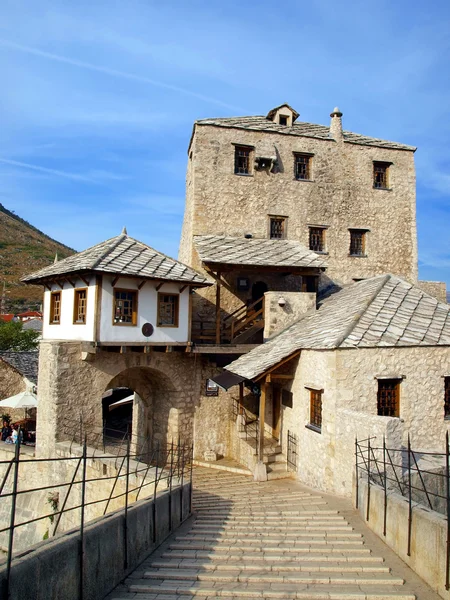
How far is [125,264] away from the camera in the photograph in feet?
53.7

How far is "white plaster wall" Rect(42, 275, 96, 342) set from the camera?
1588cm

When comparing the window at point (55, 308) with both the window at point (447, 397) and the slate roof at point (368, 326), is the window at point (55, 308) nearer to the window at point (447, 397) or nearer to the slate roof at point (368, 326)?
the slate roof at point (368, 326)

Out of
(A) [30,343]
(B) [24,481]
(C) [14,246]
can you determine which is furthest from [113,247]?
(C) [14,246]

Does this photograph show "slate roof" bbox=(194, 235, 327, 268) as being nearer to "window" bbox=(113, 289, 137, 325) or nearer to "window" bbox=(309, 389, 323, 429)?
"window" bbox=(113, 289, 137, 325)

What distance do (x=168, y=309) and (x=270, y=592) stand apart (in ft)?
39.0

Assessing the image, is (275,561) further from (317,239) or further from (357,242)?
(357,242)

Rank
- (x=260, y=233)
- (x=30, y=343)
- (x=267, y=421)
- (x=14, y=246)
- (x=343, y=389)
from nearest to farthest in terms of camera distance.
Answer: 1. (x=343, y=389)
2. (x=267, y=421)
3. (x=260, y=233)
4. (x=30, y=343)
5. (x=14, y=246)

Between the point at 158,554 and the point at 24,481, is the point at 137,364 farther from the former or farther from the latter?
the point at 158,554

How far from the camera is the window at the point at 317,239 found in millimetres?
23953

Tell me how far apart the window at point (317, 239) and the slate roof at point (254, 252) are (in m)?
1.59

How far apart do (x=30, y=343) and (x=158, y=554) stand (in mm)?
Result: 33393

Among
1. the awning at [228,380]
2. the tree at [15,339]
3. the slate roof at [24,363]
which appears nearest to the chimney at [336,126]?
the awning at [228,380]

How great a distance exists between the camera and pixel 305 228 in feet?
77.9

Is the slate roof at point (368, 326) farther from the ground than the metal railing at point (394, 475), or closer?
farther from the ground
